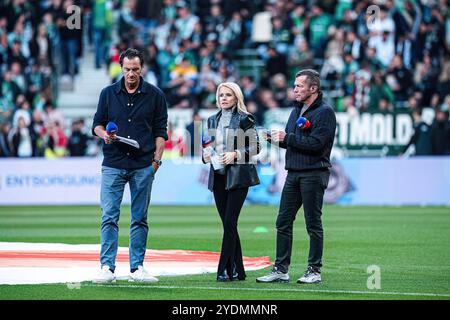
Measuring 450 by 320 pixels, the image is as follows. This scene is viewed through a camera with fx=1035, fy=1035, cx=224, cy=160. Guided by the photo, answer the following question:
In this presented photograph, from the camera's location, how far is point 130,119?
11.6 metres

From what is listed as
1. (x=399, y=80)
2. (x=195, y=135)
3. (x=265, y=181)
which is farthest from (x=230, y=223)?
(x=399, y=80)

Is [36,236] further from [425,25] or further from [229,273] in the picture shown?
[425,25]

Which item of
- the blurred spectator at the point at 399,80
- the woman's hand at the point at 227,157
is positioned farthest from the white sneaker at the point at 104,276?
the blurred spectator at the point at 399,80

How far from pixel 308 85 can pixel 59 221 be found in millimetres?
11580

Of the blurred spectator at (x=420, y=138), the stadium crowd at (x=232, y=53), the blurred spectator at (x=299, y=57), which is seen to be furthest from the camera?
the blurred spectator at (x=299, y=57)

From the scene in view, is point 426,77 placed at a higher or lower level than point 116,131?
higher

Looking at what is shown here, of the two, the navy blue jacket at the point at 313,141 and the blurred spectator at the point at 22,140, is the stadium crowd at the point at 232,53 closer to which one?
the blurred spectator at the point at 22,140

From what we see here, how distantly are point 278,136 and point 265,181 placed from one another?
16420 millimetres

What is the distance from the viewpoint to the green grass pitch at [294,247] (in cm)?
1058

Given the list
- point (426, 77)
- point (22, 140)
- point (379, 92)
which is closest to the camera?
point (22, 140)

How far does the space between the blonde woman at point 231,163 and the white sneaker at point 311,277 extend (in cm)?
75

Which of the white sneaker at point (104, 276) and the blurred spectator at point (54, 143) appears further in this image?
the blurred spectator at point (54, 143)

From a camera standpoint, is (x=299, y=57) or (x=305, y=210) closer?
(x=305, y=210)

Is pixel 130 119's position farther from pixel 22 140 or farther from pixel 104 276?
pixel 22 140
